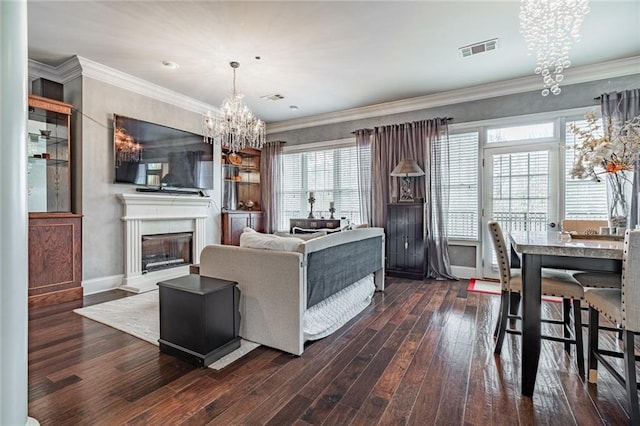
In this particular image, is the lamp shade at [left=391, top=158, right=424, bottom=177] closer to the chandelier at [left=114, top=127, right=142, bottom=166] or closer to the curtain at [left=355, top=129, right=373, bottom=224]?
the curtain at [left=355, top=129, right=373, bottom=224]

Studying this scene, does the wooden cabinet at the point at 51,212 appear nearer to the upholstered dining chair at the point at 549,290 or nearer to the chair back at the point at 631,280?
the upholstered dining chair at the point at 549,290

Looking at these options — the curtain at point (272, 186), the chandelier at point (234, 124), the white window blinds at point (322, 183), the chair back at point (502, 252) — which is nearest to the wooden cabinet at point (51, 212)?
the chandelier at point (234, 124)

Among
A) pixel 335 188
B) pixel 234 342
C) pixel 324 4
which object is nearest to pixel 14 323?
pixel 234 342

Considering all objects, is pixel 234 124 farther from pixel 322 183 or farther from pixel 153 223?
pixel 322 183

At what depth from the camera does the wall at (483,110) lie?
4023 millimetres

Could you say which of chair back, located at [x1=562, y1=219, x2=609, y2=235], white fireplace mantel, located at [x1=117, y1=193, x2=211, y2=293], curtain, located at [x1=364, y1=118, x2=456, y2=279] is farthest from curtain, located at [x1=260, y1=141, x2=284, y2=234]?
chair back, located at [x1=562, y1=219, x2=609, y2=235]

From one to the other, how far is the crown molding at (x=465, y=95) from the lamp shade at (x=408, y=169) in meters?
1.09

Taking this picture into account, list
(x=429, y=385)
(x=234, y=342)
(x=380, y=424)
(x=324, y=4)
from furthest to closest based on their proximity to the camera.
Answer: (x=324, y=4) → (x=234, y=342) → (x=429, y=385) → (x=380, y=424)

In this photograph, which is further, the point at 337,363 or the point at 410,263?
the point at 410,263

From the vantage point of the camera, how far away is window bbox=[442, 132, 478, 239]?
484 cm

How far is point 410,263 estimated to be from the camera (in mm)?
4906

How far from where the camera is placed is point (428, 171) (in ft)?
16.4

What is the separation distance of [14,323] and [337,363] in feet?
5.95

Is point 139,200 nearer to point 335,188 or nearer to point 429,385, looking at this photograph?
point 335,188
